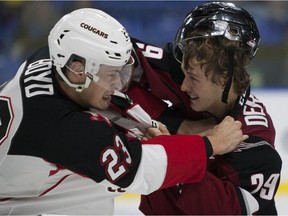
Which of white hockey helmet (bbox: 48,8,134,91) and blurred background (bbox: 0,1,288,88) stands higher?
white hockey helmet (bbox: 48,8,134,91)

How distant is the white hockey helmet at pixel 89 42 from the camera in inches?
80.9

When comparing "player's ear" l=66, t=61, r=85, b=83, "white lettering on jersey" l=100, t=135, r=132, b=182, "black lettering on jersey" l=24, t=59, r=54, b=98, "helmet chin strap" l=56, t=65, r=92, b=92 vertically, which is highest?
"player's ear" l=66, t=61, r=85, b=83

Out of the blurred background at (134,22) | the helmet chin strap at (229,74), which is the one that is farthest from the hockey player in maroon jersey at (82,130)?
the blurred background at (134,22)

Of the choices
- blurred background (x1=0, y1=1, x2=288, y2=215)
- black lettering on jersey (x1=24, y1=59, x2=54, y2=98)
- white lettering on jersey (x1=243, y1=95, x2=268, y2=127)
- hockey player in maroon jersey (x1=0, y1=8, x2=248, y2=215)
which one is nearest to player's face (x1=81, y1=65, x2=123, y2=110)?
hockey player in maroon jersey (x1=0, y1=8, x2=248, y2=215)

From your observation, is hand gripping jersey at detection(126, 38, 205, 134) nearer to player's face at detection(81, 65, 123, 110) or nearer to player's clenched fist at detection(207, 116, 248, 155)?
player's clenched fist at detection(207, 116, 248, 155)

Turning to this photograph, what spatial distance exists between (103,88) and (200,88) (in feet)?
1.38

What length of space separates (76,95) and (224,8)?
0.63 meters

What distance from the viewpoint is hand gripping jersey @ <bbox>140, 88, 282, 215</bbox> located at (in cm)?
228

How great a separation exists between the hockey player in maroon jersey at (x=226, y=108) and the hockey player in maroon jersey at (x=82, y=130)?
0.11 meters

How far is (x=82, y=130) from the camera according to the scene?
Answer: 203cm

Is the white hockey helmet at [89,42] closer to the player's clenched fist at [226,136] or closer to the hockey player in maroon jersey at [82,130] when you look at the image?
the hockey player in maroon jersey at [82,130]

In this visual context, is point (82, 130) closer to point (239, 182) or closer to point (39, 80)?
point (39, 80)

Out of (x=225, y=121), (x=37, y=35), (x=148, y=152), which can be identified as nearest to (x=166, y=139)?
(x=148, y=152)

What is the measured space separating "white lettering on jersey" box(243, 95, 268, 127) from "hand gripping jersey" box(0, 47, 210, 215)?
0.93 ft
